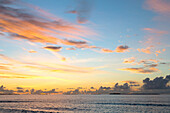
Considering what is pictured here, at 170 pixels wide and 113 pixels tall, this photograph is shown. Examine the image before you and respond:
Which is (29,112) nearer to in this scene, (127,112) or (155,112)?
(127,112)

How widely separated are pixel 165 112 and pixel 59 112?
64.1 m

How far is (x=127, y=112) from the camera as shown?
107 meters

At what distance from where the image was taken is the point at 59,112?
107m

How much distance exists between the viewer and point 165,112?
104 m

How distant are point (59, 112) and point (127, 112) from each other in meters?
41.8

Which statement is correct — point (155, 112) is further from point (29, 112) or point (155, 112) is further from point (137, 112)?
point (29, 112)

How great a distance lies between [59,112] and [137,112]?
1885 inches

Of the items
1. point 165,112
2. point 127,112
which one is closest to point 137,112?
point 127,112

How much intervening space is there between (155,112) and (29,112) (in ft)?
253

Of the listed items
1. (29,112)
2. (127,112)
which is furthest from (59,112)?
(127,112)

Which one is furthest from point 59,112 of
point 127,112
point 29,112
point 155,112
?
point 155,112

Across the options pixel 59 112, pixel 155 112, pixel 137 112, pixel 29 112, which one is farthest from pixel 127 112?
pixel 29 112

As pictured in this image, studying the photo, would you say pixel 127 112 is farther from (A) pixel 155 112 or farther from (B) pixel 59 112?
(B) pixel 59 112

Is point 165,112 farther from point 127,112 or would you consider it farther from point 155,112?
→ point 127,112
